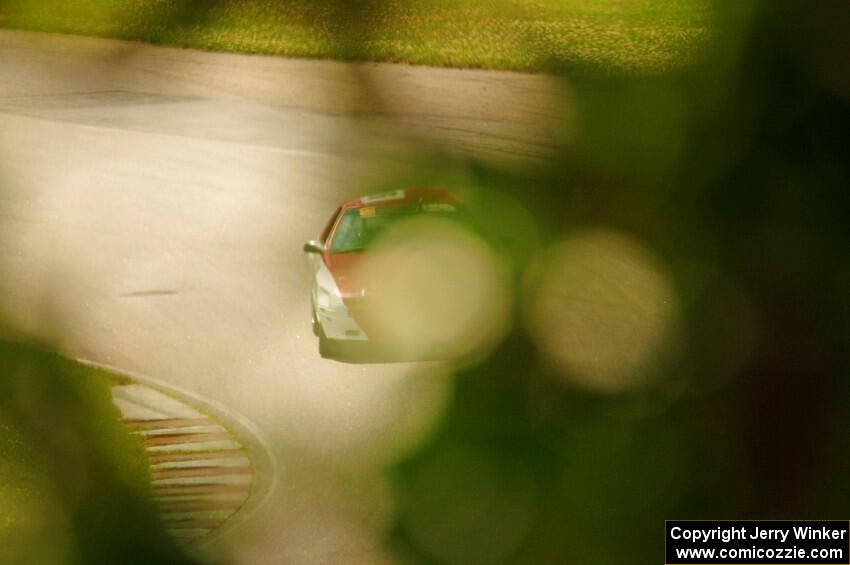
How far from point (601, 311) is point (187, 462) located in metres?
5.75

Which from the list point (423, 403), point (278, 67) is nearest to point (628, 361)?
point (423, 403)

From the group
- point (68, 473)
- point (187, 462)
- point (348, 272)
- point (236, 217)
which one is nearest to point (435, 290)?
point (348, 272)

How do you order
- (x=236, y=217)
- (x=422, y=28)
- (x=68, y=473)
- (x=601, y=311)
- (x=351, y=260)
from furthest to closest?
(x=422, y=28), (x=236, y=217), (x=601, y=311), (x=351, y=260), (x=68, y=473)

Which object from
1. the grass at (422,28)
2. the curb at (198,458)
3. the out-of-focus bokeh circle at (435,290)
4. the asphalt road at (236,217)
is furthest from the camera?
the grass at (422,28)

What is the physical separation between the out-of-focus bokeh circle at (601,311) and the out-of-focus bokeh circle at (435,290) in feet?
2.11

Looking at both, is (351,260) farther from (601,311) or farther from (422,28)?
(422,28)

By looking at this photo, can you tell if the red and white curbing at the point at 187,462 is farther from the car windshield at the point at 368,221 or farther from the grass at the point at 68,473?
the car windshield at the point at 368,221

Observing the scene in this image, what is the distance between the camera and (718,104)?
22.3 meters

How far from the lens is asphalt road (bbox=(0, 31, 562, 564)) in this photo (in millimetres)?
10859

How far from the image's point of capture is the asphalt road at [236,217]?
10.9m

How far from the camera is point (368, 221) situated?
13789mm

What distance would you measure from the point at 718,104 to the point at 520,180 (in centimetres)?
441

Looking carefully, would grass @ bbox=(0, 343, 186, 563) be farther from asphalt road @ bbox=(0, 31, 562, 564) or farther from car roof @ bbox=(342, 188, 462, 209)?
car roof @ bbox=(342, 188, 462, 209)

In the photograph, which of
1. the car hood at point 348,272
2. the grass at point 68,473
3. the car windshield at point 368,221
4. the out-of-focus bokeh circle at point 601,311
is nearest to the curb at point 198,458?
the grass at point 68,473
